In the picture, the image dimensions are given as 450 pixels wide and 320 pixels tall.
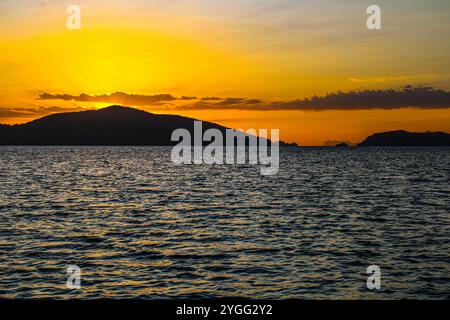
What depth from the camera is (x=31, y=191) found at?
60094mm

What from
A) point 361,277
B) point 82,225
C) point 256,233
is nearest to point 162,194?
point 82,225

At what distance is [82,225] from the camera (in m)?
35.2

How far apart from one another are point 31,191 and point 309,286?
159ft

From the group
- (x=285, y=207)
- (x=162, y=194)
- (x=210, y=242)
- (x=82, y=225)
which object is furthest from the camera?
(x=162, y=194)

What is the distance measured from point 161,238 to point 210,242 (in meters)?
3.26
